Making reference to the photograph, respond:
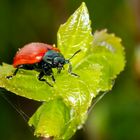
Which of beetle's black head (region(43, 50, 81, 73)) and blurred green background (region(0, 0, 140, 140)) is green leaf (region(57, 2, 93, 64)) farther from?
blurred green background (region(0, 0, 140, 140))

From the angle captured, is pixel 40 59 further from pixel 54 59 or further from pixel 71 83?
pixel 71 83

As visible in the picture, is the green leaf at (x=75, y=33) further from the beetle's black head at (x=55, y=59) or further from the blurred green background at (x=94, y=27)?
the blurred green background at (x=94, y=27)

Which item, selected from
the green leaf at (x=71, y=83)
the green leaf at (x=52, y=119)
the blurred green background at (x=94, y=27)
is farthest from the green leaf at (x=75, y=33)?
the blurred green background at (x=94, y=27)

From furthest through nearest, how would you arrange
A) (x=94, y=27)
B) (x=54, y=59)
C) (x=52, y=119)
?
(x=94, y=27)
(x=54, y=59)
(x=52, y=119)

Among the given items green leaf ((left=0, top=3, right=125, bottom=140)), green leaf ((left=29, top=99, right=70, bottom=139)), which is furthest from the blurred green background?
green leaf ((left=29, top=99, right=70, bottom=139))

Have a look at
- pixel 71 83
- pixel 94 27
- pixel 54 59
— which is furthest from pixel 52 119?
pixel 94 27
